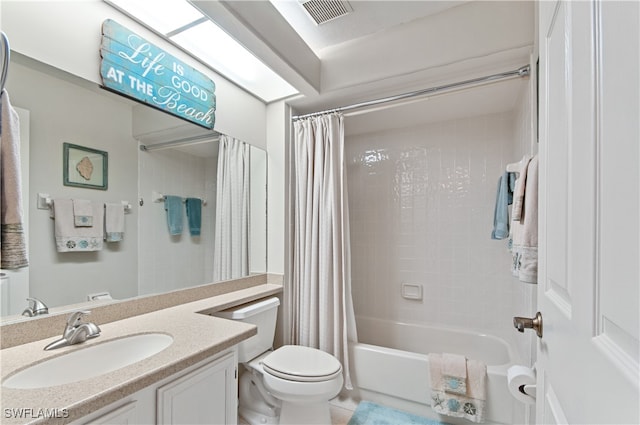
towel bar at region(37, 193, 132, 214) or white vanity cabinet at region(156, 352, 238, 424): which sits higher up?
towel bar at region(37, 193, 132, 214)

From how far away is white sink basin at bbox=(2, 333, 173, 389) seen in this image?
0.89m

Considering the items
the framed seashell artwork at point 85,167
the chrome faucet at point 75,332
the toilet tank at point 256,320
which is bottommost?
the toilet tank at point 256,320

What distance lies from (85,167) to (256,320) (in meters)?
1.24

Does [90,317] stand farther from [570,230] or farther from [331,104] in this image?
[331,104]

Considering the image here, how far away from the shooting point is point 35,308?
1090mm

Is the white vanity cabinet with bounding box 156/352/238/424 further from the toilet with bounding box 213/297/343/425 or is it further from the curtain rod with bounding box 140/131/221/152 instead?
the curtain rod with bounding box 140/131/221/152

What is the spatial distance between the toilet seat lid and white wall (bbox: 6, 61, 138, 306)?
2.88 feet

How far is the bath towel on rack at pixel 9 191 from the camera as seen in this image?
89cm

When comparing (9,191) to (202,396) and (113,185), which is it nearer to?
(113,185)

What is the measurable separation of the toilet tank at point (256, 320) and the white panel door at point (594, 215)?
1.45 meters

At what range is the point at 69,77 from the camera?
48.1 inches

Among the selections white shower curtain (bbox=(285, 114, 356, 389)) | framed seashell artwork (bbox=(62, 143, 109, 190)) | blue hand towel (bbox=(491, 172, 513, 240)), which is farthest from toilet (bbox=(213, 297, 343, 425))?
blue hand towel (bbox=(491, 172, 513, 240))

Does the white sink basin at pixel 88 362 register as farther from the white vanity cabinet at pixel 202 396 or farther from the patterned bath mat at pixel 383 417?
the patterned bath mat at pixel 383 417

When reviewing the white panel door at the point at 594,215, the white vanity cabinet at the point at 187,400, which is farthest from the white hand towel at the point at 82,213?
the white panel door at the point at 594,215
